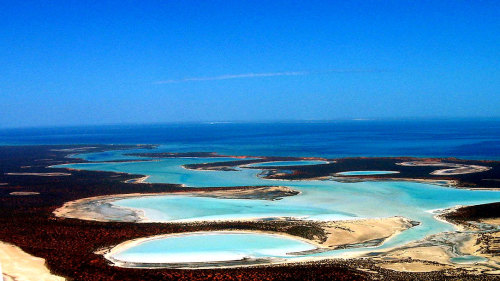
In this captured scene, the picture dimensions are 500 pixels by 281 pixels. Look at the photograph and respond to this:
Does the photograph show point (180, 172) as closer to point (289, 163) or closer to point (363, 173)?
point (289, 163)

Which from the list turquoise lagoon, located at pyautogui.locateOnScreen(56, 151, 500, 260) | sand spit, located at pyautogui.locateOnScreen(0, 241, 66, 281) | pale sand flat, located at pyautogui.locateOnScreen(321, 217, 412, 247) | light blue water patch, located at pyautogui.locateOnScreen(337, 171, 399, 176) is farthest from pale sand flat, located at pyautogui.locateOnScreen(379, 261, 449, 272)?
light blue water patch, located at pyautogui.locateOnScreen(337, 171, 399, 176)

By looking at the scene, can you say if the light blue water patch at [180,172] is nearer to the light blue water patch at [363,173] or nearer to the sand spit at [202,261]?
the light blue water patch at [363,173]

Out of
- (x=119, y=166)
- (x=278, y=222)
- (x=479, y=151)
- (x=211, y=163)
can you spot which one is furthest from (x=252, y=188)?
(x=479, y=151)

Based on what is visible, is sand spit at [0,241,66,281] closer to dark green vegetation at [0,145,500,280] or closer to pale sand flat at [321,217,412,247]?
dark green vegetation at [0,145,500,280]

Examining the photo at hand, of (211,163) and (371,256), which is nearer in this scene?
(371,256)

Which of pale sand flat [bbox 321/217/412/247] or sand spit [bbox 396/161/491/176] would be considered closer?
pale sand flat [bbox 321/217/412/247]

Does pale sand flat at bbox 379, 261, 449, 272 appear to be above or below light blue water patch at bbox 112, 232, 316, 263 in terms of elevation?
above

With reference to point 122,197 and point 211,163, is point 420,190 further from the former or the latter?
point 211,163
